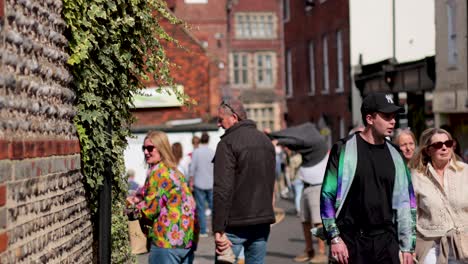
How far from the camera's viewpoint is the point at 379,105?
751cm

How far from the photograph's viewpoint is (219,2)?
59.5m

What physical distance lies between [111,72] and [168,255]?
2033 mm

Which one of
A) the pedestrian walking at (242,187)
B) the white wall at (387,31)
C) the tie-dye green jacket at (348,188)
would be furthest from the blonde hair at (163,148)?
the white wall at (387,31)

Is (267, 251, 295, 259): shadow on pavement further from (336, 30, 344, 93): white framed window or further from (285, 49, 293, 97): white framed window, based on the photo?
(285, 49, 293, 97): white framed window

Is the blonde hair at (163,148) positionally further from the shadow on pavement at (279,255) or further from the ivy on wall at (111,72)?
the shadow on pavement at (279,255)

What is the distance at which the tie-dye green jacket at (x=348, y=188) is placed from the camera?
7.46m

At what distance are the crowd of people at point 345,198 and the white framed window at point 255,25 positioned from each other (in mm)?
65460

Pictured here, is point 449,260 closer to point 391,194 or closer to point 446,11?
point 391,194

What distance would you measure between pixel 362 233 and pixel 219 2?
173 feet

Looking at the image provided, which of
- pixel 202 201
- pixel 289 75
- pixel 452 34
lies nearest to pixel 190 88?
pixel 289 75

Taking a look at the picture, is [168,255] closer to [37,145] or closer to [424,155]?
[424,155]

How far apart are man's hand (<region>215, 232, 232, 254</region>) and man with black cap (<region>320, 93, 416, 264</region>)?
135cm

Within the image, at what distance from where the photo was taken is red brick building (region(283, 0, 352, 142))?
131 feet

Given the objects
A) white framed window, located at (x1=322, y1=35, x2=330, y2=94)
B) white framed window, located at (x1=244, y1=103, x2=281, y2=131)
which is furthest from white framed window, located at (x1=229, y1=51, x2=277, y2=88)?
white framed window, located at (x1=322, y1=35, x2=330, y2=94)
